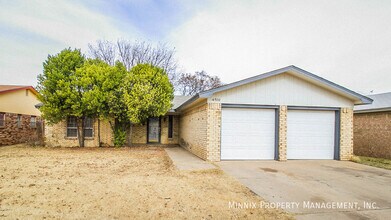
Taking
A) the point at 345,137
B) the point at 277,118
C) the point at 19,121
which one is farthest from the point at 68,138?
the point at 345,137

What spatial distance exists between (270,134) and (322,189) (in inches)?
172

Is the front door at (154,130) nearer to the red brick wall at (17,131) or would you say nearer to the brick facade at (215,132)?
the brick facade at (215,132)

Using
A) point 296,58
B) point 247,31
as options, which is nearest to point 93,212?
point 247,31

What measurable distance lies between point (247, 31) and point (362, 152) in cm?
1019

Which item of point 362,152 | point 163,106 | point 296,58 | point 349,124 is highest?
point 296,58

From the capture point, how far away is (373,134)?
1227cm

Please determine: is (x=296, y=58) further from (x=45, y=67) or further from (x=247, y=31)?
(x=45, y=67)

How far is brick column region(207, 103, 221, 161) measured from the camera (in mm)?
9062

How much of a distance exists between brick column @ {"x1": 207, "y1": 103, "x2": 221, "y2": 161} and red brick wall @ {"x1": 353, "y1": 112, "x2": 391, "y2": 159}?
951cm

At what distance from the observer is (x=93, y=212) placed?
3.85 m

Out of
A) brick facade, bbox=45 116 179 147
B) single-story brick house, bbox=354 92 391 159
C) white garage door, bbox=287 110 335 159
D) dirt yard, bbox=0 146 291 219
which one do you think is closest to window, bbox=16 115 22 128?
brick facade, bbox=45 116 179 147

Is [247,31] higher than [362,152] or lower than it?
higher

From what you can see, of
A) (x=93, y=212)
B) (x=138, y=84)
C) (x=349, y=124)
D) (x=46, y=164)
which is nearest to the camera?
(x=93, y=212)

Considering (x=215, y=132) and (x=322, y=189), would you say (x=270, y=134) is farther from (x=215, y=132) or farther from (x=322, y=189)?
(x=322, y=189)
